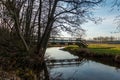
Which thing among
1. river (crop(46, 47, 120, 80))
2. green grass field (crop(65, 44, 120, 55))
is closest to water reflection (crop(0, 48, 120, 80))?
river (crop(46, 47, 120, 80))

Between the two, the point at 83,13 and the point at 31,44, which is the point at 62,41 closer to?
the point at 31,44

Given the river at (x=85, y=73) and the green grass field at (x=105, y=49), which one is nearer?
the river at (x=85, y=73)

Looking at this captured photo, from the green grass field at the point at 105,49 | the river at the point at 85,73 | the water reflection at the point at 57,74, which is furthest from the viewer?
the green grass field at the point at 105,49

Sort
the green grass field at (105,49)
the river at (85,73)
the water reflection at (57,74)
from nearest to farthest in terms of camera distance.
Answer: the water reflection at (57,74), the river at (85,73), the green grass field at (105,49)

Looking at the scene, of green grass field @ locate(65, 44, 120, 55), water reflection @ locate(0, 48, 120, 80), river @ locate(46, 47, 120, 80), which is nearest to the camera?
water reflection @ locate(0, 48, 120, 80)

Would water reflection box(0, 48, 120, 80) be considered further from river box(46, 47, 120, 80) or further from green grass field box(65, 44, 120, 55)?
green grass field box(65, 44, 120, 55)

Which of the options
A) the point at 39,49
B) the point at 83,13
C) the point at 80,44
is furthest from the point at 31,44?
the point at 80,44

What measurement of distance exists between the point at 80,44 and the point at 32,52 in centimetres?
3458

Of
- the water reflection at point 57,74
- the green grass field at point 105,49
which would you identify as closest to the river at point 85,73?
the water reflection at point 57,74

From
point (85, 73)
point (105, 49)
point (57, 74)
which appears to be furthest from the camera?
point (105, 49)

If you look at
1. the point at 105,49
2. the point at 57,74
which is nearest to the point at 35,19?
the point at 57,74

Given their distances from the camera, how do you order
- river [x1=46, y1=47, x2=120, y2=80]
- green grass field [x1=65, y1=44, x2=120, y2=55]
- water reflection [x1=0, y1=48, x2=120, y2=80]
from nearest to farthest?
water reflection [x1=0, y1=48, x2=120, y2=80], river [x1=46, y1=47, x2=120, y2=80], green grass field [x1=65, y1=44, x2=120, y2=55]

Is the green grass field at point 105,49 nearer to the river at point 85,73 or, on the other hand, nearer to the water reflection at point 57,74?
the water reflection at point 57,74

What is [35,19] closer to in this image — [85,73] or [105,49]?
[85,73]
